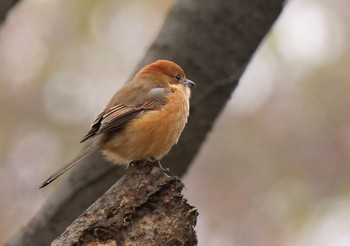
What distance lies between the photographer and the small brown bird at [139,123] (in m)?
A: 4.46

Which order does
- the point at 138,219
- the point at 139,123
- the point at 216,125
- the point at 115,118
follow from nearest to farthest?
the point at 138,219, the point at 115,118, the point at 139,123, the point at 216,125

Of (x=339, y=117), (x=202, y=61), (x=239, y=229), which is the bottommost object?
(x=239, y=229)

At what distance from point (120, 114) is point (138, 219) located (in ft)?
5.06

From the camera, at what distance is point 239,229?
10.3 meters

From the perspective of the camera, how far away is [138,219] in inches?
121

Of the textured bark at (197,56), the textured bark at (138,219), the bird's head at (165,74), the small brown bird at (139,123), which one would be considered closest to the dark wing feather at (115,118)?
the small brown bird at (139,123)

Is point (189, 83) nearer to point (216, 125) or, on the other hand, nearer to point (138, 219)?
point (138, 219)

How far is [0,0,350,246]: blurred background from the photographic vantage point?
10297 mm

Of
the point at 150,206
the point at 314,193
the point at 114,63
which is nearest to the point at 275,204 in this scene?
the point at 314,193

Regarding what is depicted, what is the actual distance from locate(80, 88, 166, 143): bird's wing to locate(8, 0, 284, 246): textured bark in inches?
14.5

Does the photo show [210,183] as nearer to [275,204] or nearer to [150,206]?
→ [275,204]

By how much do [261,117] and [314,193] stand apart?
2.05 metres

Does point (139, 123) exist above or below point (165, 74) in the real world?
below

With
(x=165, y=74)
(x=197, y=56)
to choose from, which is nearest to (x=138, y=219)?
(x=197, y=56)
